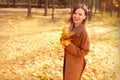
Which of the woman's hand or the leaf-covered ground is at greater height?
the woman's hand

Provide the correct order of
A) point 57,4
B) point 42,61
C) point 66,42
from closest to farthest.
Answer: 1. point 66,42
2. point 42,61
3. point 57,4

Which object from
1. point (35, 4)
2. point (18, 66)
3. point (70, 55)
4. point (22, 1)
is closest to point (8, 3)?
point (22, 1)

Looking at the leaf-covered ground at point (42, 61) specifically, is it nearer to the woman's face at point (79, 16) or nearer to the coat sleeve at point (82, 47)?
the coat sleeve at point (82, 47)

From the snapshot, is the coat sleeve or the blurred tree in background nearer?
the coat sleeve

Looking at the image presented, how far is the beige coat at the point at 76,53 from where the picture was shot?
3.42 m

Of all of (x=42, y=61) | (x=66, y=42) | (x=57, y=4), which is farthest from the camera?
(x=57, y=4)

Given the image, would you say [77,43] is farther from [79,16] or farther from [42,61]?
[42,61]

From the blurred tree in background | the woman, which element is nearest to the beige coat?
the woman

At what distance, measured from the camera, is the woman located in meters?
3.42

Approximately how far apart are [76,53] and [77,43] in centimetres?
15

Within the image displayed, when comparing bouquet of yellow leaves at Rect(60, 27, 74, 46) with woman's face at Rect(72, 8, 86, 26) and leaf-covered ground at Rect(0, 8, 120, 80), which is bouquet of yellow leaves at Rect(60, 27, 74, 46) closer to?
woman's face at Rect(72, 8, 86, 26)

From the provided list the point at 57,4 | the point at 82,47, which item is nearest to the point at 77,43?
the point at 82,47

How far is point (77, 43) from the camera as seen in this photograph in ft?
11.4

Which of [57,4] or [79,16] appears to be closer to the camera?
[79,16]
